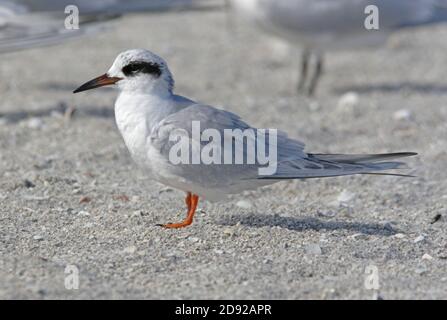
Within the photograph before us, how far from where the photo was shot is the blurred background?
10.3ft

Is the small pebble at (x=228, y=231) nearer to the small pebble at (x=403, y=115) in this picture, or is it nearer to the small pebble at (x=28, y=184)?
the small pebble at (x=28, y=184)

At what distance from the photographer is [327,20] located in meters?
6.46

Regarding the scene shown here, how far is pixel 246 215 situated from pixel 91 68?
3.43 m

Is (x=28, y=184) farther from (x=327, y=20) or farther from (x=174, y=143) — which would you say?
(x=327, y=20)

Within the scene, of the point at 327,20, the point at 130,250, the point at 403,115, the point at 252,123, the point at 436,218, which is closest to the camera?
the point at 130,250

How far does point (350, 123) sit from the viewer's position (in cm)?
568

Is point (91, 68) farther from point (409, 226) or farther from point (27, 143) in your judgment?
point (409, 226)

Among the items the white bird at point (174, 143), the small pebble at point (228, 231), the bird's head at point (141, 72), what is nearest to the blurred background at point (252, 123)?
the small pebble at point (228, 231)

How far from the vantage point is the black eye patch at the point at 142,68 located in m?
3.58

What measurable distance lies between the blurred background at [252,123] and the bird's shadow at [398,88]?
0.9 inches

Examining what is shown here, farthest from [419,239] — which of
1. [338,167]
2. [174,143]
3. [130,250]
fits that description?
[130,250]

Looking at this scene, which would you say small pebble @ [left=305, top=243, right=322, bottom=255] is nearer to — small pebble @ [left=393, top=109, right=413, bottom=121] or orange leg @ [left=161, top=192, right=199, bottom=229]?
orange leg @ [left=161, top=192, right=199, bottom=229]

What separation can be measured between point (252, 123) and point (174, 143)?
7.21 feet

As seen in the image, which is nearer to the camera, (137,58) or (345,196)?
(137,58)
